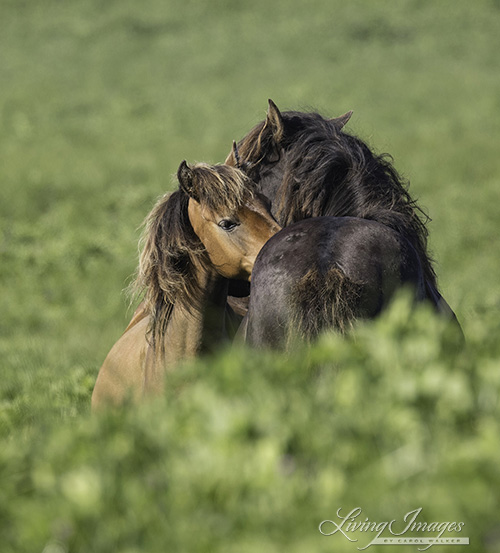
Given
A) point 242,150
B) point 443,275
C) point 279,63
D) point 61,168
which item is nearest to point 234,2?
point 279,63

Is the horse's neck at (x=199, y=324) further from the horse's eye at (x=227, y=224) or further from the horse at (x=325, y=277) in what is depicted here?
the horse at (x=325, y=277)

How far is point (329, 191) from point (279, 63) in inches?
1045

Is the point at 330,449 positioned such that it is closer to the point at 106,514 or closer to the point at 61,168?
the point at 106,514

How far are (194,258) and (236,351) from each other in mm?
1671

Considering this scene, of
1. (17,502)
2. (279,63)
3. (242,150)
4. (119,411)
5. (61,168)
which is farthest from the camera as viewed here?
(279,63)

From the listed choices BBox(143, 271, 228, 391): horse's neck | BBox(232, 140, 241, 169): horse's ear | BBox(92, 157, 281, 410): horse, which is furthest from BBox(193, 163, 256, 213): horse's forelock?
BBox(143, 271, 228, 391): horse's neck

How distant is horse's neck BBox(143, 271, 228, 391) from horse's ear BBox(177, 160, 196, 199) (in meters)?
0.45

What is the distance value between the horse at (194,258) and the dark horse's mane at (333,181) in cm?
21

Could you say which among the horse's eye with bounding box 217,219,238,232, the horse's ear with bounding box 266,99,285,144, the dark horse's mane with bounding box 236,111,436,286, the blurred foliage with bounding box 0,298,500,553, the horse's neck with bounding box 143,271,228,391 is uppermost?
the horse's ear with bounding box 266,99,285,144

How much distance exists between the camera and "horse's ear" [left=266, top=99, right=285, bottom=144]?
421 centimetres

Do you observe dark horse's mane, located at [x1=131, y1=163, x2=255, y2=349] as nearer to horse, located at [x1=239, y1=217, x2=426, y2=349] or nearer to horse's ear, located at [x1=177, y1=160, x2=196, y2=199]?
horse's ear, located at [x1=177, y1=160, x2=196, y2=199]

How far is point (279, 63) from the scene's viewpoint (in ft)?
95.6

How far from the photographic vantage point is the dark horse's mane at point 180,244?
3764mm

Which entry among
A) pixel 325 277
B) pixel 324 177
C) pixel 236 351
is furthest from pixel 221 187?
pixel 236 351
